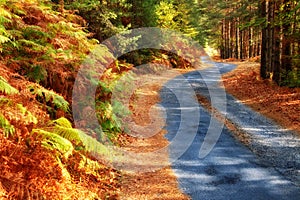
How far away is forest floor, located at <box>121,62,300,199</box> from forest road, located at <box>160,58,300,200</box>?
1.39ft

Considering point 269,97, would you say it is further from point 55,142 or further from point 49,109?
point 55,142

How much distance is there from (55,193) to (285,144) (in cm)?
782

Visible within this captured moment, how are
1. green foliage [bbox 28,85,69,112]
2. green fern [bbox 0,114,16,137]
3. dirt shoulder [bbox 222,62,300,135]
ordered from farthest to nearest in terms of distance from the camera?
1. dirt shoulder [bbox 222,62,300,135]
2. green foliage [bbox 28,85,69,112]
3. green fern [bbox 0,114,16,137]

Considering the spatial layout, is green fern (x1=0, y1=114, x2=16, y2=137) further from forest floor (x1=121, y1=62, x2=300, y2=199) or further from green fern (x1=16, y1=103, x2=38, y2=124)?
forest floor (x1=121, y1=62, x2=300, y2=199)

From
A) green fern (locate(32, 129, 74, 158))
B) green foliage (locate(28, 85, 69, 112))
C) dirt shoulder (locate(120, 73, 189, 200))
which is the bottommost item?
dirt shoulder (locate(120, 73, 189, 200))

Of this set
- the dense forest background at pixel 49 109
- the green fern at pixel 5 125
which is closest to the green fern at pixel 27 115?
the dense forest background at pixel 49 109

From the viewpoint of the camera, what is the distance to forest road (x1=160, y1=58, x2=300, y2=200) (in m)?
6.85

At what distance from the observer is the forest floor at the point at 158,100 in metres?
6.97

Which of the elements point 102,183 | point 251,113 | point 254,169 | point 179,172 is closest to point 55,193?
point 102,183

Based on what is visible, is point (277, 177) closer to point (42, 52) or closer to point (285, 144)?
point (285, 144)

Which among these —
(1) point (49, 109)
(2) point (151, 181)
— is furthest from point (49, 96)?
(2) point (151, 181)

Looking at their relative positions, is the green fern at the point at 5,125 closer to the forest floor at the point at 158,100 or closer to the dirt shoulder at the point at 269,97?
the forest floor at the point at 158,100

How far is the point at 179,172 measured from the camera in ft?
26.0

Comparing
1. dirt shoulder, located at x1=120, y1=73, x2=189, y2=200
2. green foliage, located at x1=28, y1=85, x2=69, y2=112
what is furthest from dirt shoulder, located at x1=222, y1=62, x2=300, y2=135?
green foliage, located at x1=28, y1=85, x2=69, y2=112
